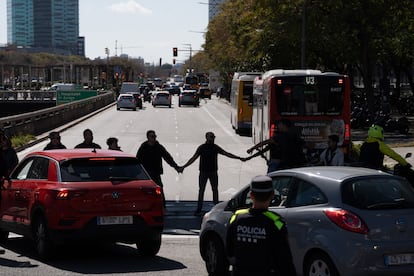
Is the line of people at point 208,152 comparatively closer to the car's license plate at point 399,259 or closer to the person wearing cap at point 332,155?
the person wearing cap at point 332,155

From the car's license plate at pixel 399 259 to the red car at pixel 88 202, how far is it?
401 centimetres

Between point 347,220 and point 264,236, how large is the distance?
9.57 ft

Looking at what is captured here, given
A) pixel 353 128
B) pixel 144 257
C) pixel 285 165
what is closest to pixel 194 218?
pixel 285 165

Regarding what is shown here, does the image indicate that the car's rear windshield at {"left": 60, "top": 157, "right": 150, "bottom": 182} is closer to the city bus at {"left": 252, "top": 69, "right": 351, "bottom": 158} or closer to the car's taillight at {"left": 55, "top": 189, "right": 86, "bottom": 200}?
the car's taillight at {"left": 55, "top": 189, "right": 86, "bottom": 200}

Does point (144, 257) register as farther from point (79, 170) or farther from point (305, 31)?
point (305, 31)

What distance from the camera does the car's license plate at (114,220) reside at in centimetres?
1120

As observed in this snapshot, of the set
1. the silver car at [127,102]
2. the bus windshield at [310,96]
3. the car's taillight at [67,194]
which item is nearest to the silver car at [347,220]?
the car's taillight at [67,194]

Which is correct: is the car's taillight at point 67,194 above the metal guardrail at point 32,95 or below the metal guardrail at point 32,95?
above

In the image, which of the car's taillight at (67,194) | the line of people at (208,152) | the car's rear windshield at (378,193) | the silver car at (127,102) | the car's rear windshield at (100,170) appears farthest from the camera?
the silver car at (127,102)

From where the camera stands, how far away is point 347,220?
8461 millimetres

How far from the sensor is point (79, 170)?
1153 centimetres

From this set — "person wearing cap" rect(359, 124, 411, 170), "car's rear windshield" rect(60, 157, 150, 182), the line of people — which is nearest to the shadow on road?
"car's rear windshield" rect(60, 157, 150, 182)

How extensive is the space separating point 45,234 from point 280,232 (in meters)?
6.26

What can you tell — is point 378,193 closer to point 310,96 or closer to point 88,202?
point 88,202
